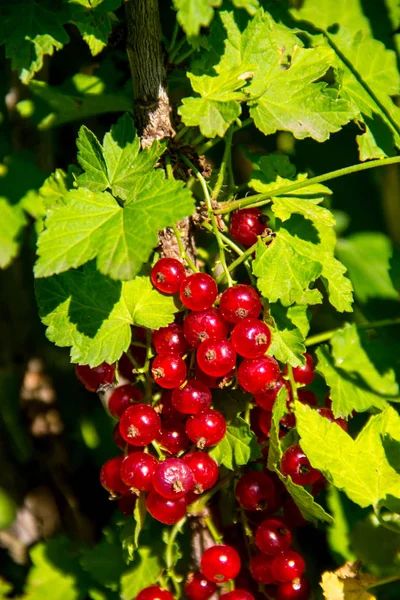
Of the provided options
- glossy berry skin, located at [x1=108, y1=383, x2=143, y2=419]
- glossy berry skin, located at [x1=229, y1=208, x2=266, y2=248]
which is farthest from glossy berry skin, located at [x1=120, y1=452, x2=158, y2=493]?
glossy berry skin, located at [x1=229, y1=208, x2=266, y2=248]

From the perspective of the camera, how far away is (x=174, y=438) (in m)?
1.00

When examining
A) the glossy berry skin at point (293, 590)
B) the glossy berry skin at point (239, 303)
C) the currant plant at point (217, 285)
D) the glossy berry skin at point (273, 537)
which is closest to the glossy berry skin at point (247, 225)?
the currant plant at point (217, 285)

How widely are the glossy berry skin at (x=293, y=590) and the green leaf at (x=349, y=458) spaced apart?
184 mm

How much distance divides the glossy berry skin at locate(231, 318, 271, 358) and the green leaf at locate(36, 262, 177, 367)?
101mm

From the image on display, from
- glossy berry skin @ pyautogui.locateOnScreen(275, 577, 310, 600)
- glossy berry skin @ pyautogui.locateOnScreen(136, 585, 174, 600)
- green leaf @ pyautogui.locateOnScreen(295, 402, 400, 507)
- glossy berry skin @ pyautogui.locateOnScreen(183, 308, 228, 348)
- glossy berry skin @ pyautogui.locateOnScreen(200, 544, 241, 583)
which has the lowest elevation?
glossy berry skin @ pyautogui.locateOnScreen(275, 577, 310, 600)

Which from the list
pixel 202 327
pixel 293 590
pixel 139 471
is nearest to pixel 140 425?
pixel 139 471

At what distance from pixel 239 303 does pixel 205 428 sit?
0.60 ft

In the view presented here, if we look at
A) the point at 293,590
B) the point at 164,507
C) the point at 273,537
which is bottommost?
the point at 293,590

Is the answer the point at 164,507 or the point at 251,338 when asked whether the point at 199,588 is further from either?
the point at 251,338

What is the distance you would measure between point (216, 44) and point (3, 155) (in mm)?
672

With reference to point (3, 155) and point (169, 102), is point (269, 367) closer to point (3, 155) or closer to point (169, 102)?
point (169, 102)

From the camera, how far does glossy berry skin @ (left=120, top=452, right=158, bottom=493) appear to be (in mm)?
944

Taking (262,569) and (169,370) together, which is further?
(262,569)

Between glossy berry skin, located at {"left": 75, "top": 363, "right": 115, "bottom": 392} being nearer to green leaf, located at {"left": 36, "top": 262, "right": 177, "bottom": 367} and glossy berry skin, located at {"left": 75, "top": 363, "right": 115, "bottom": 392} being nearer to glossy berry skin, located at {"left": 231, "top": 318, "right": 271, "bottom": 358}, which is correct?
green leaf, located at {"left": 36, "top": 262, "right": 177, "bottom": 367}
